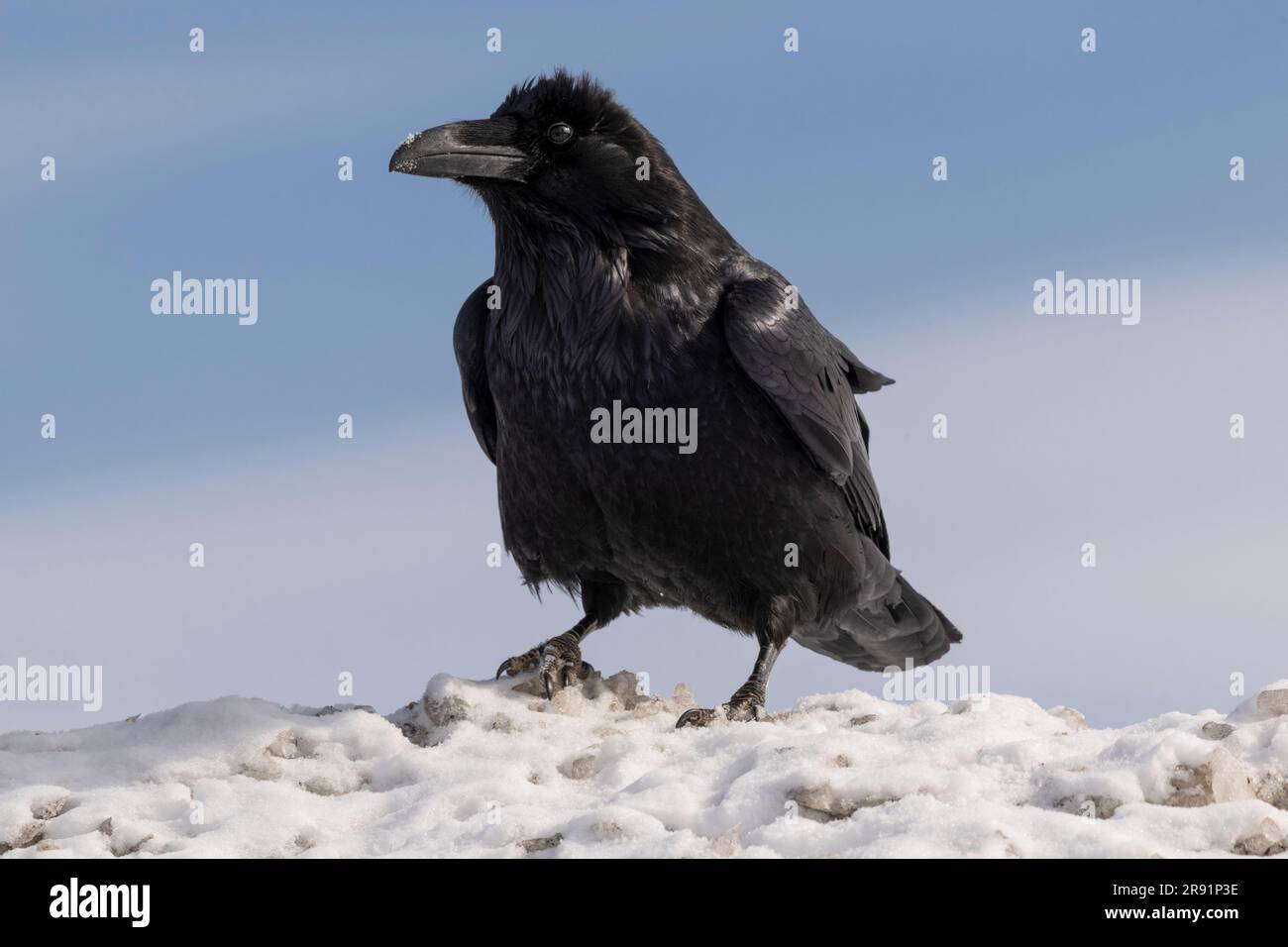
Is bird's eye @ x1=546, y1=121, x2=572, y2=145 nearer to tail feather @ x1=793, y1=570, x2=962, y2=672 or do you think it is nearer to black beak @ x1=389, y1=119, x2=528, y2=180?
black beak @ x1=389, y1=119, x2=528, y2=180

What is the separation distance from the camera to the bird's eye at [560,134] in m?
7.85

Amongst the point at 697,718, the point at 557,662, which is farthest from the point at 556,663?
the point at 697,718

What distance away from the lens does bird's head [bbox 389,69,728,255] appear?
7.75m

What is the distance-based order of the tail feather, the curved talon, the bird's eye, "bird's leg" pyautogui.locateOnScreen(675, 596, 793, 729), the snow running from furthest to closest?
1. the tail feather
2. the bird's eye
3. "bird's leg" pyautogui.locateOnScreen(675, 596, 793, 729)
4. the curved talon
5. the snow

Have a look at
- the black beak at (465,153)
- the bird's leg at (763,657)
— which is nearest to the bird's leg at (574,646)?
the bird's leg at (763,657)

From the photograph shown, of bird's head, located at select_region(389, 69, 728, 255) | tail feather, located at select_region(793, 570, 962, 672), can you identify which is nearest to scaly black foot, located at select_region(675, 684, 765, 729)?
tail feather, located at select_region(793, 570, 962, 672)

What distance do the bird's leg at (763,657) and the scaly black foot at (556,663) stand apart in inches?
30.5

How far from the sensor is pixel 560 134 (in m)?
7.85

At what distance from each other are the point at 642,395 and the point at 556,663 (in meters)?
1.56

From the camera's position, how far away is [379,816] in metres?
6.04

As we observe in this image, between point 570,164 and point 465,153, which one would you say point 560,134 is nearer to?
point 570,164

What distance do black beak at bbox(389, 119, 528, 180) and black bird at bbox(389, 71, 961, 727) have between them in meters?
0.01
